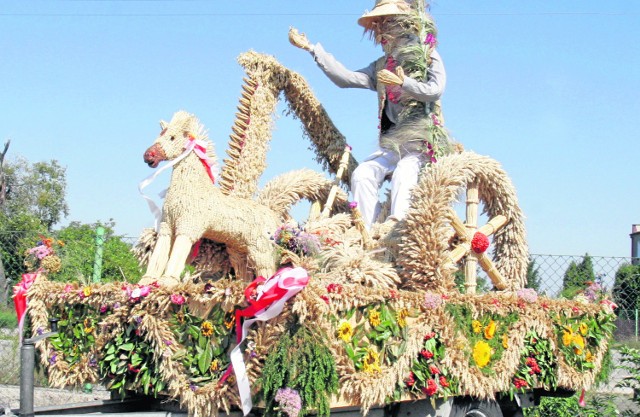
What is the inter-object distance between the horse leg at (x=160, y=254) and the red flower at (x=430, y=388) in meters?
1.42

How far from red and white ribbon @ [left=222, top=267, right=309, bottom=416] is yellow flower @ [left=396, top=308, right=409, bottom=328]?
2.17 ft

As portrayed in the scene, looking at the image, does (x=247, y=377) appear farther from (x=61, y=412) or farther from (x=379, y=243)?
(x=379, y=243)

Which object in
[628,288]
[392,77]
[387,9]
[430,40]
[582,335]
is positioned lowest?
[582,335]

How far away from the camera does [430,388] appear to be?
376 cm

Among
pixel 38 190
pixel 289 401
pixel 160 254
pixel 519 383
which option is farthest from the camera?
pixel 38 190

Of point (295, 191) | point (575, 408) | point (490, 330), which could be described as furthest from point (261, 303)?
point (575, 408)

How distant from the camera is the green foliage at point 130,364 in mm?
3432

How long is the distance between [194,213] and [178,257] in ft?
0.82

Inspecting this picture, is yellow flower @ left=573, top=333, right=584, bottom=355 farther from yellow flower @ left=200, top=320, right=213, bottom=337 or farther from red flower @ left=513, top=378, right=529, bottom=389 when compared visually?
yellow flower @ left=200, top=320, right=213, bottom=337

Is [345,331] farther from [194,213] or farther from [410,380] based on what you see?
[194,213]

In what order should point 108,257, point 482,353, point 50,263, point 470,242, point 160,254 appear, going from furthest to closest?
point 108,257
point 470,242
point 482,353
point 50,263
point 160,254

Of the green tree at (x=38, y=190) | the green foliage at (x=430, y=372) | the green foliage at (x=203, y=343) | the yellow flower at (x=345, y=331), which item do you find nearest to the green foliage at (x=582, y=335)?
the green foliage at (x=430, y=372)

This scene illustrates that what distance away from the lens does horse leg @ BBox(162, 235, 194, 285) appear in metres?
3.77

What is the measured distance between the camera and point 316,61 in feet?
17.1
